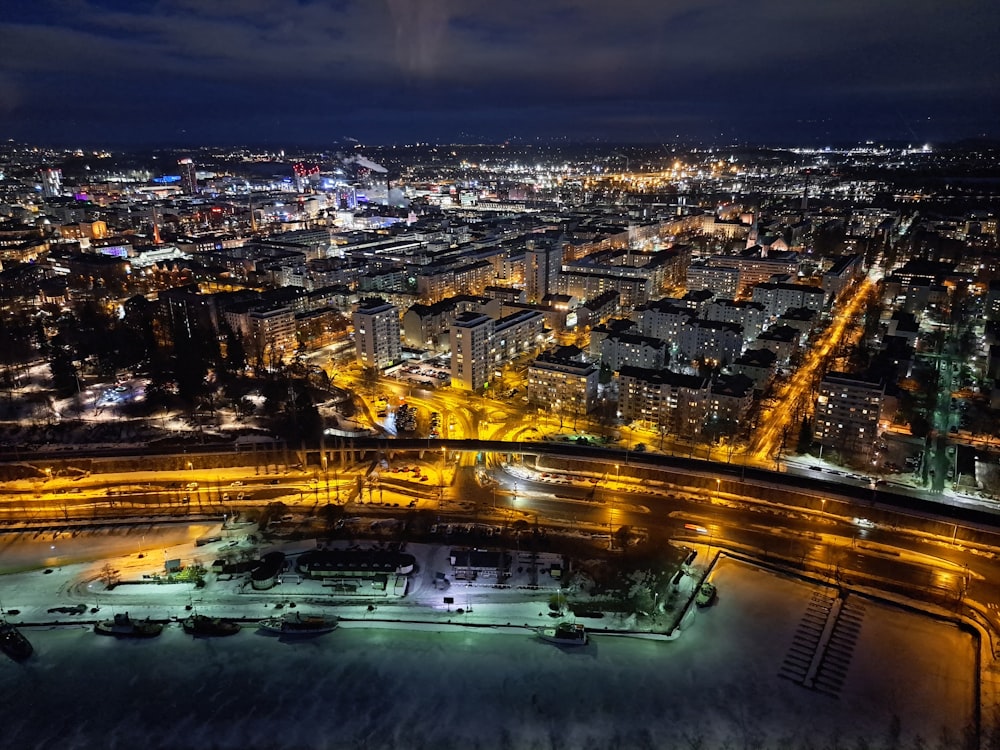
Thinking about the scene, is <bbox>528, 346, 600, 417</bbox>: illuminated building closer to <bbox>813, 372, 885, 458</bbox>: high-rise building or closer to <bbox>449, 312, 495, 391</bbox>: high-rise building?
<bbox>449, 312, 495, 391</bbox>: high-rise building

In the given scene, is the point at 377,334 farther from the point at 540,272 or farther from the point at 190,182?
the point at 190,182

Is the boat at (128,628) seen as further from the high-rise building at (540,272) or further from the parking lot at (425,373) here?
the high-rise building at (540,272)

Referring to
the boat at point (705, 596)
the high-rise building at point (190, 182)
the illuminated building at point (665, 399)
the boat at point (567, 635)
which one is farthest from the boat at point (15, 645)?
the high-rise building at point (190, 182)

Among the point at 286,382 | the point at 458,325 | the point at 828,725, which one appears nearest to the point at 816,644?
the point at 828,725

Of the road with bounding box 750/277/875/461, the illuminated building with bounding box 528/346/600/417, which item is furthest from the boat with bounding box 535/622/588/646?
the illuminated building with bounding box 528/346/600/417

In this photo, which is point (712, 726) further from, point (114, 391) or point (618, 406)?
point (114, 391)

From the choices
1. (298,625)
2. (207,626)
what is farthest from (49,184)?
(298,625)
